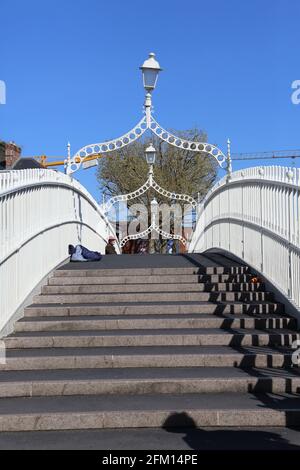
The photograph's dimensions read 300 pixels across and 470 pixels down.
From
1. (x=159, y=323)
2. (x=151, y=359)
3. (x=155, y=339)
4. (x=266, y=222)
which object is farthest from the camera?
(x=266, y=222)

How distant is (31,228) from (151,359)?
3.12 m

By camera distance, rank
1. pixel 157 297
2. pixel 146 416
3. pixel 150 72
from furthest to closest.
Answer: pixel 150 72 → pixel 157 297 → pixel 146 416

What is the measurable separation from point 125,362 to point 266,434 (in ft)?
5.75

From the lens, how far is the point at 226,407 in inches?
198

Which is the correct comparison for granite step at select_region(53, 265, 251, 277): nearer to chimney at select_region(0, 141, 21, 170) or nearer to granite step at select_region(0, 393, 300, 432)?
granite step at select_region(0, 393, 300, 432)

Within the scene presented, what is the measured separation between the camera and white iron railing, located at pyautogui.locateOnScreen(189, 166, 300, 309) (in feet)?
23.7

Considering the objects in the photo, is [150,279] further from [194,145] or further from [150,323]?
[194,145]

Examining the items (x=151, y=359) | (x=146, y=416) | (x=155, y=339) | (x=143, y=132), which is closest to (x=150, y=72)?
(x=143, y=132)

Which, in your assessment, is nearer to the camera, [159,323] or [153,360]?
[153,360]

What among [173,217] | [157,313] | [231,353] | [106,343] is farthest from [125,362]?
[173,217]

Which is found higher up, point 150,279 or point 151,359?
point 150,279

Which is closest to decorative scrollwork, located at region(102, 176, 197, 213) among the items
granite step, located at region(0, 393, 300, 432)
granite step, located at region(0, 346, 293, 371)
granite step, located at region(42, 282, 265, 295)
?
granite step, located at region(42, 282, 265, 295)

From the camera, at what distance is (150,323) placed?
7.13m

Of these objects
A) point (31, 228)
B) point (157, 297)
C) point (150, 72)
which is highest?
point (150, 72)
